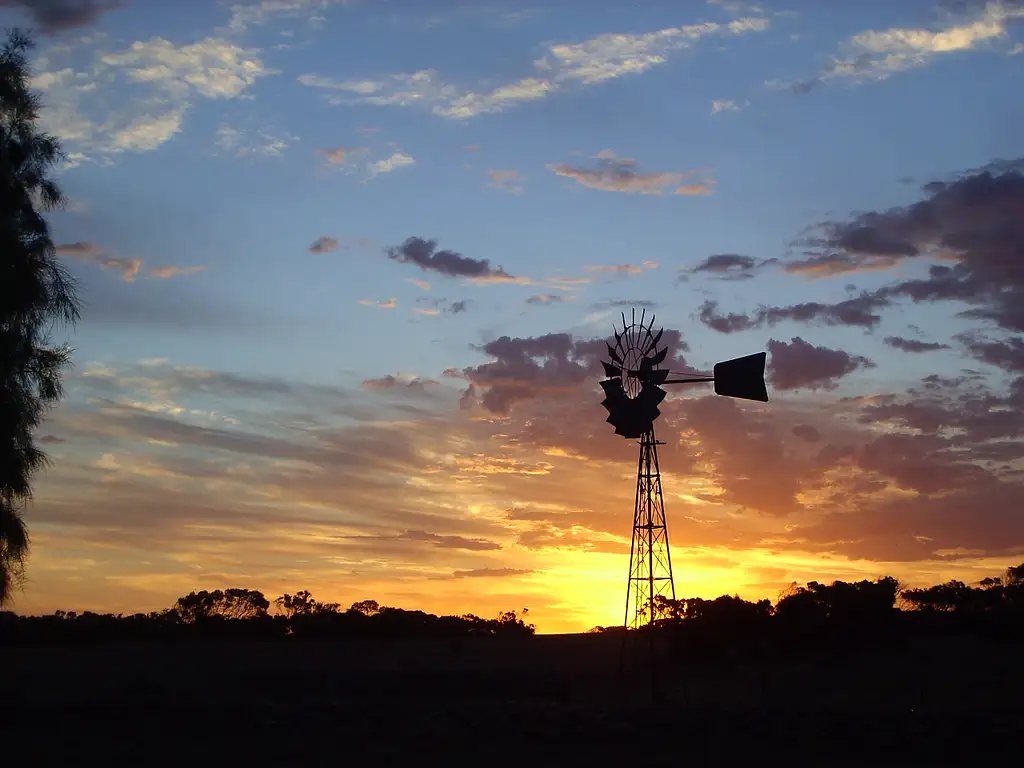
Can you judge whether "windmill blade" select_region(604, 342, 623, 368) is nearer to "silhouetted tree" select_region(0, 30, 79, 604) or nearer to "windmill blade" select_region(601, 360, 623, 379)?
"windmill blade" select_region(601, 360, 623, 379)

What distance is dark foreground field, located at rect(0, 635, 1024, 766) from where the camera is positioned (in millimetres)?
23000

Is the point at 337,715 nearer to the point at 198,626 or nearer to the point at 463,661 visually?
the point at 463,661

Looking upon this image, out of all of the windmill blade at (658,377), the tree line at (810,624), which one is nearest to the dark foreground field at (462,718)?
the tree line at (810,624)

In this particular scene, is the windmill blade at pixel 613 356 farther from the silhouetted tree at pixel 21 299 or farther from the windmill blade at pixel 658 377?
the silhouetted tree at pixel 21 299

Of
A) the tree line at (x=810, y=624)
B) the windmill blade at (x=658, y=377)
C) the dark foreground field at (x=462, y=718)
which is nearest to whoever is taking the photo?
the dark foreground field at (x=462, y=718)

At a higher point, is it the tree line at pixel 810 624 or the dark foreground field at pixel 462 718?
the tree line at pixel 810 624

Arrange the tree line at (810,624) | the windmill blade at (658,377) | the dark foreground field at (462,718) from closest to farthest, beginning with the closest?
the dark foreground field at (462,718), the windmill blade at (658,377), the tree line at (810,624)

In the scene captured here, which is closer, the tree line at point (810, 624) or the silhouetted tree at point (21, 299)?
Result: the silhouetted tree at point (21, 299)

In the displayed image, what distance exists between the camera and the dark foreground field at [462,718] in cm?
2300

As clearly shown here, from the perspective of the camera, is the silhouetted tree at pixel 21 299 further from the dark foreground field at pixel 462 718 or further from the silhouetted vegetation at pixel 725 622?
the silhouetted vegetation at pixel 725 622

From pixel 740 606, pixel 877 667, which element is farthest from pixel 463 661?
pixel 877 667

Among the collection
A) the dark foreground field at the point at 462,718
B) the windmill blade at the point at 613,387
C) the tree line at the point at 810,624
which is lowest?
the dark foreground field at the point at 462,718

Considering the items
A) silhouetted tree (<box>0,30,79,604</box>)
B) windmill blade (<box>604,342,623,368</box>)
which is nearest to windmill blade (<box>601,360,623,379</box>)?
windmill blade (<box>604,342,623,368</box>)

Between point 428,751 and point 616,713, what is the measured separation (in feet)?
18.3
